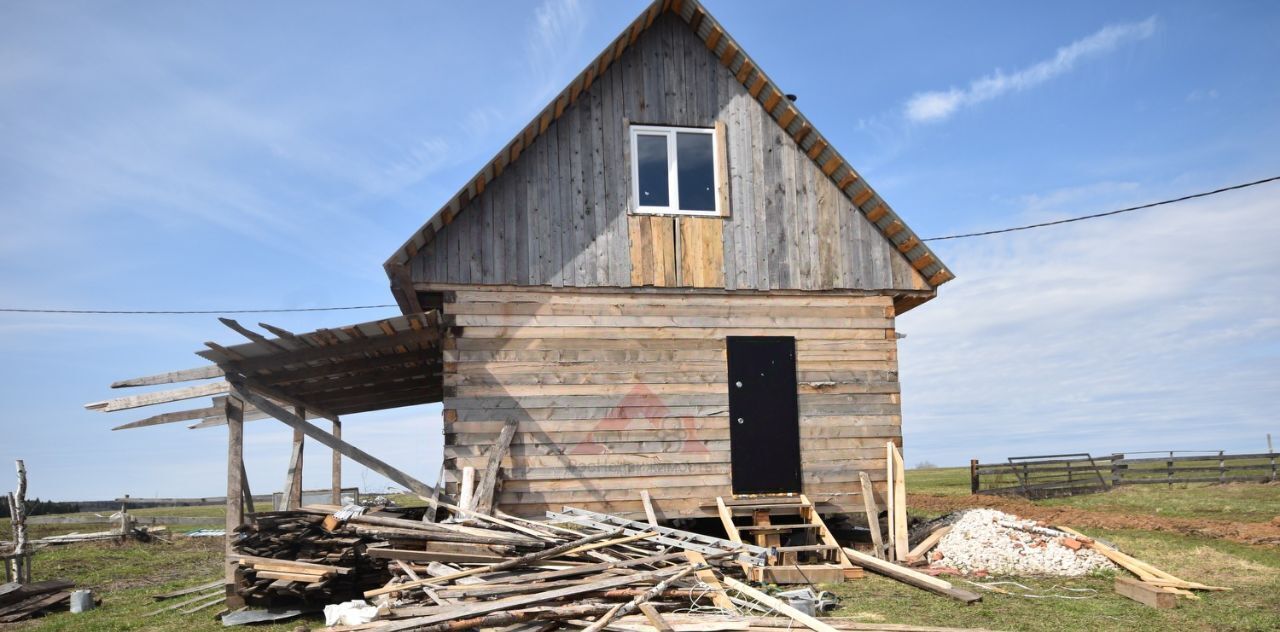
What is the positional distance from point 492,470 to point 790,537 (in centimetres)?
501

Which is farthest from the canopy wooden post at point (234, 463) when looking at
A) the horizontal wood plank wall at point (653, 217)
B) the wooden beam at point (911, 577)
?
the wooden beam at point (911, 577)

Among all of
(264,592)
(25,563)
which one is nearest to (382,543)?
(264,592)

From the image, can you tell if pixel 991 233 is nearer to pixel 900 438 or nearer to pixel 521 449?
pixel 900 438

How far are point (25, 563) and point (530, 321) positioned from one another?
11.8 m

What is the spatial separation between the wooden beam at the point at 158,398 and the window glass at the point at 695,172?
6.87 meters

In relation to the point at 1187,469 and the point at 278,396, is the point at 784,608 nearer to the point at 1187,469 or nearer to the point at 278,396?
the point at 278,396

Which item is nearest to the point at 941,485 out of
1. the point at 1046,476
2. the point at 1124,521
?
the point at 1046,476

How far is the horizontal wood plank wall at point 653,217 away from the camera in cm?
1337

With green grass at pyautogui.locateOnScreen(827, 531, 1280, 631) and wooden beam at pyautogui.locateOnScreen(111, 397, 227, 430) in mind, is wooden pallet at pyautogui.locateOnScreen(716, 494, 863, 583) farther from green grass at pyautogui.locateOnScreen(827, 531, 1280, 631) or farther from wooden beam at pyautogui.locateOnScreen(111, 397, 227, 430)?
wooden beam at pyautogui.locateOnScreen(111, 397, 227, 430)

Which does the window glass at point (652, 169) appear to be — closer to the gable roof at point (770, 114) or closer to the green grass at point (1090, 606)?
the gable roof at point (770, 114)

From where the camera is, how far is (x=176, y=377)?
11461 millimetres

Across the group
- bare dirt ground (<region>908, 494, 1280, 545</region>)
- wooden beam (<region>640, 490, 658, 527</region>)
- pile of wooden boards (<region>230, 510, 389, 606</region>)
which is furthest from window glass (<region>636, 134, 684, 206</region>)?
bare dirt ground (<region>908, 494, 1280, 545</region>)

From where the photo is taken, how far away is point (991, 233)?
58.5 feet

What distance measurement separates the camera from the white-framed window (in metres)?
14.0
